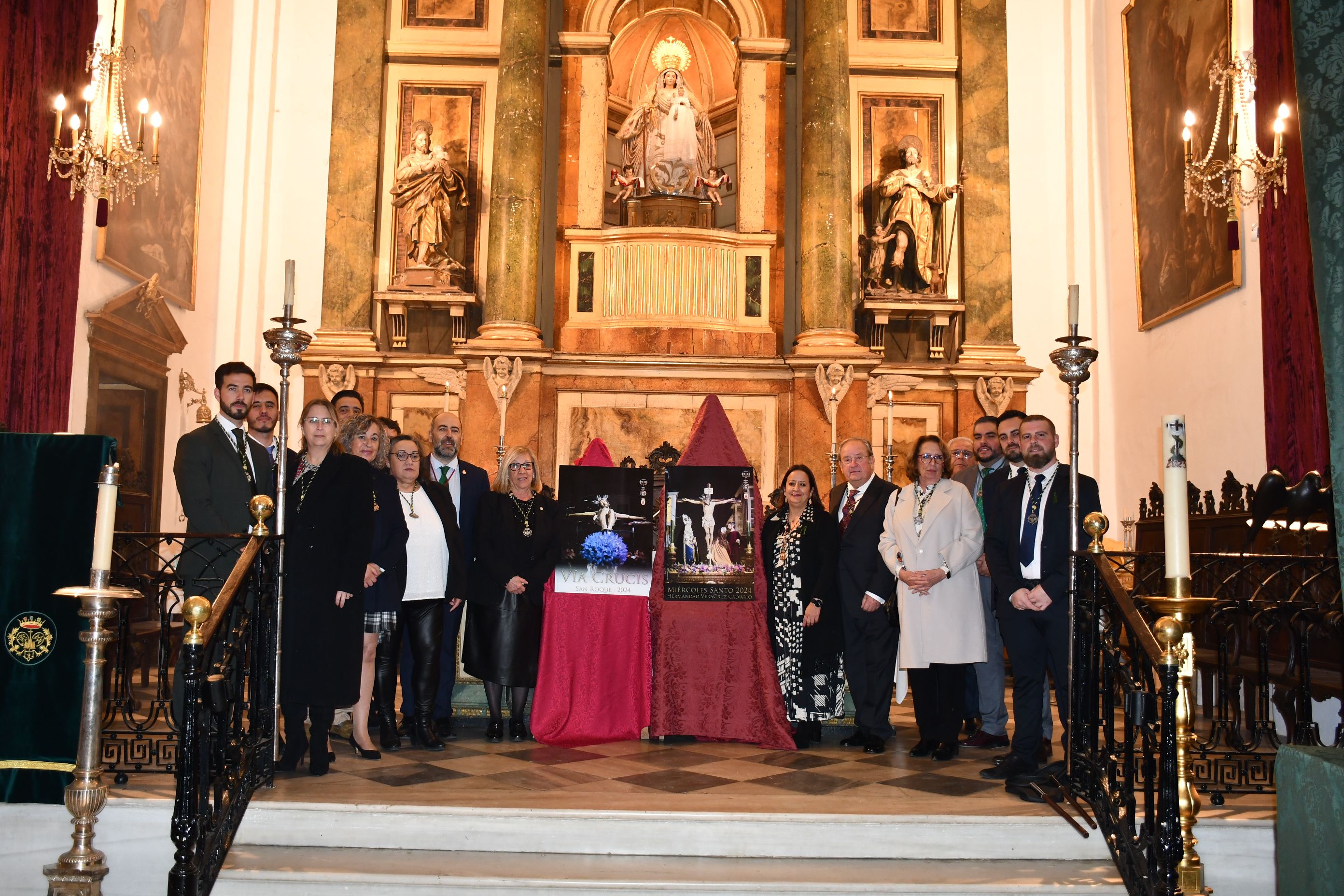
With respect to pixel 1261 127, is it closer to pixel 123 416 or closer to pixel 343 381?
pixel 343 381

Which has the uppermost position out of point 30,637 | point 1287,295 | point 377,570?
point 1287,295

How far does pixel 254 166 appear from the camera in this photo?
11.2m

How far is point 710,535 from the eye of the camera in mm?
5535

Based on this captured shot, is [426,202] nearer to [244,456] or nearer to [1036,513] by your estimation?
[244,456]

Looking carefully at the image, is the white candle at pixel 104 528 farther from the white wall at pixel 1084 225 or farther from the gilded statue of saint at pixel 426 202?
the white wall at pixel 1084 225

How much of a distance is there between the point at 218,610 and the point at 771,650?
263cm

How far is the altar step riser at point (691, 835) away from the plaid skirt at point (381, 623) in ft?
3.89

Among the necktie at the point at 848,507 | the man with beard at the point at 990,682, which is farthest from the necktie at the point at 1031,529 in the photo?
the necktie at the point at 848,507

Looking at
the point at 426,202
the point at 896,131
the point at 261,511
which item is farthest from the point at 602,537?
the point at 896,131

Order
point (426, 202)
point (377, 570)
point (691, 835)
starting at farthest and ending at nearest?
point (426, 202) < point (377, 570) < point (691, 835)

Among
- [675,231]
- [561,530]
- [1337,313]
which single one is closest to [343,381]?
[675,231]

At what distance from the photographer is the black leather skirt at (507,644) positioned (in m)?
5.46

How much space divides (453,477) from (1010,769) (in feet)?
9.85

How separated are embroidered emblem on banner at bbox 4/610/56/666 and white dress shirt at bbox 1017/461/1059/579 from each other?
12.5 ft
